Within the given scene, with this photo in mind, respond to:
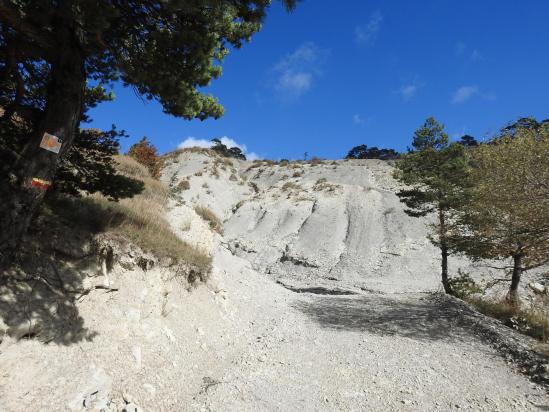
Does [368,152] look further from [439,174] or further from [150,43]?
[150,43]

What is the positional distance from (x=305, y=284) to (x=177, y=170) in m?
29.0

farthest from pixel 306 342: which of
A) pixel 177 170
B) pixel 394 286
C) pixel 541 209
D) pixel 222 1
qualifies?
pixel 177 170

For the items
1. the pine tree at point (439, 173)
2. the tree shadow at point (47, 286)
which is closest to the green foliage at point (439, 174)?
the pine tree at point (439, 173)

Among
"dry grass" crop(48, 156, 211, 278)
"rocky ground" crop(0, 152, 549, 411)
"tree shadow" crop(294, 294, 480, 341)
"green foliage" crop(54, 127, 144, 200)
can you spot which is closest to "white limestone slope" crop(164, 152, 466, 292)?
"tree shadow" crop(294, 294, 480, 341)

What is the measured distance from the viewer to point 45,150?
229 inches

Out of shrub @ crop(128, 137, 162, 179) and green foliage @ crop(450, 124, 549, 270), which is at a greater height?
shrub @ crop(128, 137, 162, 179)

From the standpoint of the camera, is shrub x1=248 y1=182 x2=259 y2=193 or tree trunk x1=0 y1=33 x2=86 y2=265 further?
shrub x1=248 y1=182 x2=259 y2=193

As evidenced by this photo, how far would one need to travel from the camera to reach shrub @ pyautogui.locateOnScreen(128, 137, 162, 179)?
89.6ft

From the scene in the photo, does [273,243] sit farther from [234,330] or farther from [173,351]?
[173,351]

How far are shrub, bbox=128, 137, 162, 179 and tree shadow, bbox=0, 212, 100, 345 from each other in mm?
20586

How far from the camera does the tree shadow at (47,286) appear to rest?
5.22 metres

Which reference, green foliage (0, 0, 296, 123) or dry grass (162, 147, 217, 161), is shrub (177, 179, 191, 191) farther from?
green foliage (0, 0, 296, 123)

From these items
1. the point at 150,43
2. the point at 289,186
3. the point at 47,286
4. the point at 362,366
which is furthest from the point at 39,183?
the point at 289,186

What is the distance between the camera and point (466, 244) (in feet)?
42.9
